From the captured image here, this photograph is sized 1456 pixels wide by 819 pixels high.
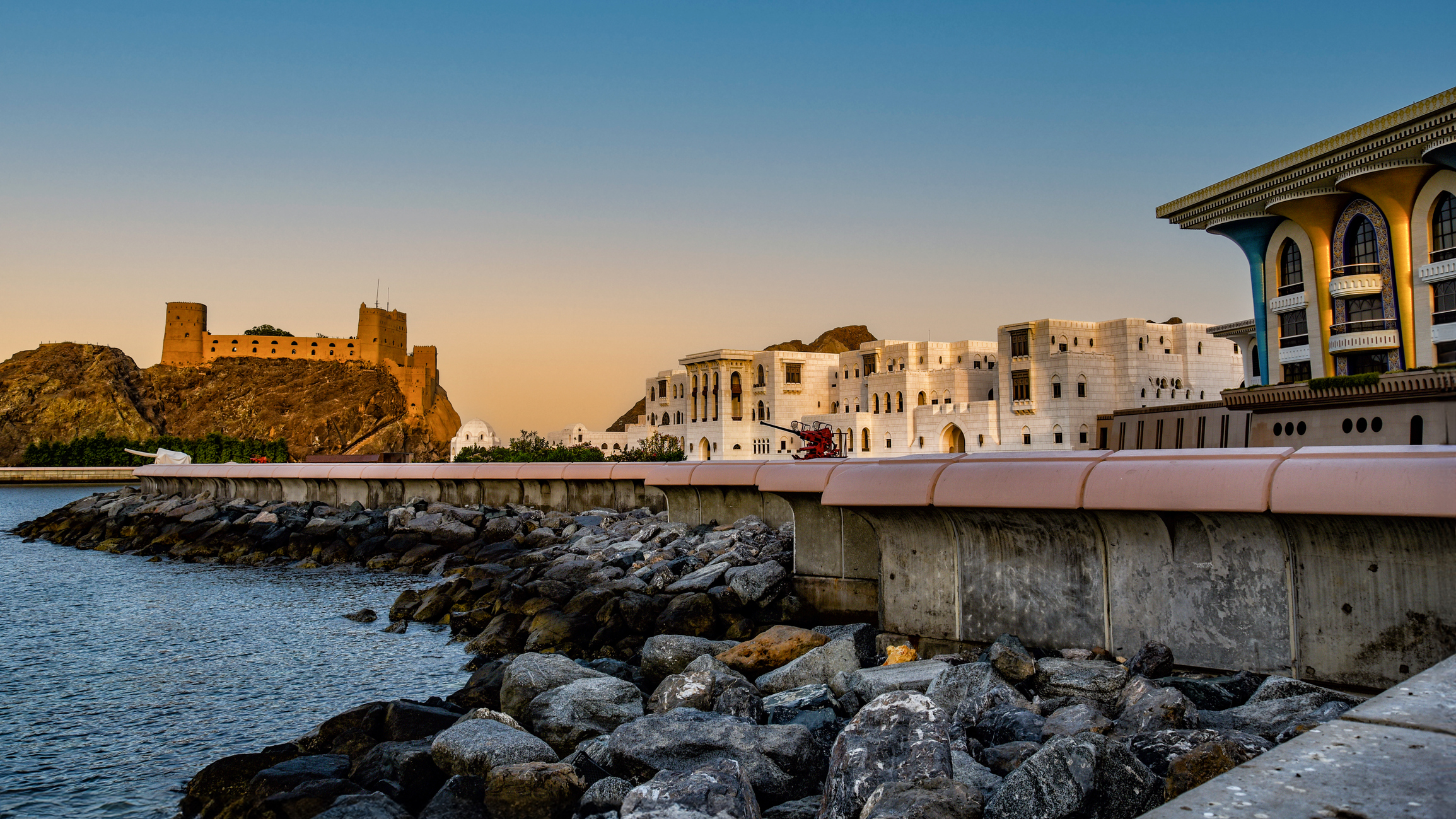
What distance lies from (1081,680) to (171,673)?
11533mm

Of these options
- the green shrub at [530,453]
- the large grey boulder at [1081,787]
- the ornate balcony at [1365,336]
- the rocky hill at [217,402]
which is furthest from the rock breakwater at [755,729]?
the rocky hill at [217,402]

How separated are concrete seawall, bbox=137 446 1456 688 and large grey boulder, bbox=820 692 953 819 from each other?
9.17 ft

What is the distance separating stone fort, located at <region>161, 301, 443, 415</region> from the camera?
146 m

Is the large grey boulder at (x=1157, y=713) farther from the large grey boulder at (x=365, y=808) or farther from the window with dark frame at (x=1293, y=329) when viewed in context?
the window with dark frame at (x=1293, y=329)

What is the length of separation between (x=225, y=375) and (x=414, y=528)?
5348 inches

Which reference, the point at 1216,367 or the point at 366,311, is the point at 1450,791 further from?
the point at 366,311

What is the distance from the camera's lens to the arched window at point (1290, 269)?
3659cm

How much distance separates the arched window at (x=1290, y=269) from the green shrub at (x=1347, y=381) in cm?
1150

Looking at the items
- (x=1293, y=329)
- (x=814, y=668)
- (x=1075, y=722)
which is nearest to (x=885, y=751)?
(x=1075, y=722)

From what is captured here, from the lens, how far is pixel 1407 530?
20.5 ft

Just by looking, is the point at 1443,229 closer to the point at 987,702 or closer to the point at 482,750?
the point at 987,702

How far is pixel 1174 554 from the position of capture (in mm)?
7426

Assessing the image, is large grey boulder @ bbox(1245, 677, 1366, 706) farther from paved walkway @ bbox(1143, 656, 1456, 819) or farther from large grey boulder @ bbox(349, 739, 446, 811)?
large grey boulder @ bbox(349, 739, 446, 811)

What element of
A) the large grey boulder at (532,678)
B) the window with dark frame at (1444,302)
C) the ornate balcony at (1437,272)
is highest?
the ornate balcony at (1437,272)
